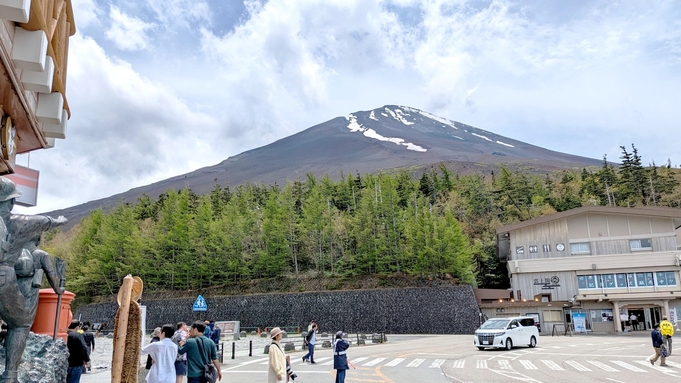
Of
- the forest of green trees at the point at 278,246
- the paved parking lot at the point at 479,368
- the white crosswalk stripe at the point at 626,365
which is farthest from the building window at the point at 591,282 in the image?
the white crosswalk stripe at the point at 626,365

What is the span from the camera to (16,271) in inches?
199

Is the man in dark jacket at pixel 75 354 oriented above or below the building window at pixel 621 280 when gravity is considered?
below

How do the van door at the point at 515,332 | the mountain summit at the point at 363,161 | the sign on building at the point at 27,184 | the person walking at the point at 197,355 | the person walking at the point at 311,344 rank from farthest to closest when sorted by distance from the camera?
the mountain summit at the point at 363,161, the van door at the point at 515,332, the person walking at the point at 311,344, the sign on building at the point at 27,184, the person walking at the point at 197,355

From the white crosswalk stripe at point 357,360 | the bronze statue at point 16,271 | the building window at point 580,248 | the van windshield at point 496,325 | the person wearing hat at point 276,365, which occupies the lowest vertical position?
the white crosswalk stripe at point 357,360

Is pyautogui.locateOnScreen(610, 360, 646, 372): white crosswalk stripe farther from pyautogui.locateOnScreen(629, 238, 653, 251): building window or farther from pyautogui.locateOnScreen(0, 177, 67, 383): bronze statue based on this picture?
pyautogui.locateOnScreen(629, 238, 653, 251): building window

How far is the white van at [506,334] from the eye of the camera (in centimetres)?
2101

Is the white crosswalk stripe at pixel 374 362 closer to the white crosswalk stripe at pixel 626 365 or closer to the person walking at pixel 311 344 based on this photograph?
the person walking at pixel 311 344

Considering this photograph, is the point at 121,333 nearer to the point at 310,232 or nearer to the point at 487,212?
the point at 310,232

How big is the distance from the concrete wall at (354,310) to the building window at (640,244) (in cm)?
1341

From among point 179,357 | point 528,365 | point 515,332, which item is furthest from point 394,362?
point 179,357

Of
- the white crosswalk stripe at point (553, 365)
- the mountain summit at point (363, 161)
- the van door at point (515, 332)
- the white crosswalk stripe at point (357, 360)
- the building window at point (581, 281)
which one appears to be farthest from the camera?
the mountain summit at point (363, 161)

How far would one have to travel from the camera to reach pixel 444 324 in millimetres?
35688

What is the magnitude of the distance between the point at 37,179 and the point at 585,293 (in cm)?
3751

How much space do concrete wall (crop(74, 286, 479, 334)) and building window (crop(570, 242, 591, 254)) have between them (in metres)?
9.77
